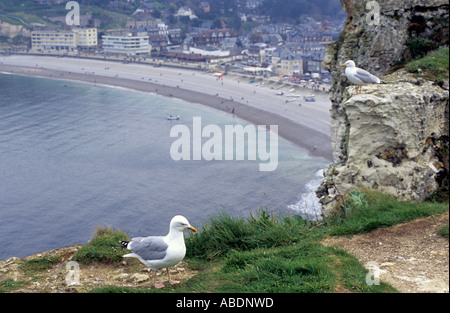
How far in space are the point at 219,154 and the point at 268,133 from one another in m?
6.21

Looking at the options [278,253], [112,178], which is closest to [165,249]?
[278,253]

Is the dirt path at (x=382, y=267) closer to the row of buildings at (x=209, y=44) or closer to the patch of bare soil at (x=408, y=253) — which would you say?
the patch of bare soil at (x=408, y=253)

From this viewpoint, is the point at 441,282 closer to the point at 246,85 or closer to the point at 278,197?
the point at 278,197

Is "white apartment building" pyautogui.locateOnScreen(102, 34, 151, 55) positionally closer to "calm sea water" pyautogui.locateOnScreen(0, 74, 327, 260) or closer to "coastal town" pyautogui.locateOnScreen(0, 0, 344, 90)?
"coastal town" pyautogui.locateOnScreen(0, 0, 344, 90)

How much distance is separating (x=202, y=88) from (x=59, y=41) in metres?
44.6

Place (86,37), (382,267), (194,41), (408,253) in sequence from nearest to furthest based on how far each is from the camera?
(382,267) < (408,253) < (86,37) < (194,41)

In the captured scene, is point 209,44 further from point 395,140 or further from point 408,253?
point 408,253

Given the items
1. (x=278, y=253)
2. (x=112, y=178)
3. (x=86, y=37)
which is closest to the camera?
(x=278, y=253)

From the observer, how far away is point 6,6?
3976 inches

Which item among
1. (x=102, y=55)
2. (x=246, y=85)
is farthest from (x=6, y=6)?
(x=246, y=85)

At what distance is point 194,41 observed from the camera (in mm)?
96500

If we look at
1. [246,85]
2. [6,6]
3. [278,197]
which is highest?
[6,6]

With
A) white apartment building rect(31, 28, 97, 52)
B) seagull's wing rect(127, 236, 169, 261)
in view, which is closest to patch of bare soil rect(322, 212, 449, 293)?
seagull's wing rect(127, 236, 169, 261)
